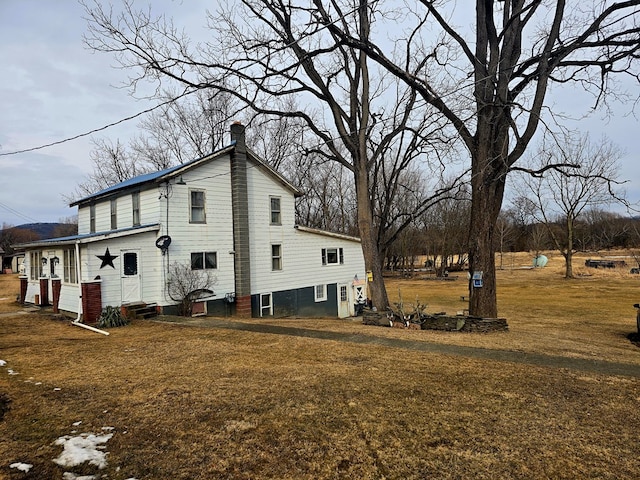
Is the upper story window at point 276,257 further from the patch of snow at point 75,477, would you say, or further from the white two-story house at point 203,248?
the patch of snow at point 75,477

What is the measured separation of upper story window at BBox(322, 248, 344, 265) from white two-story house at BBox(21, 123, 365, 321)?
5 cm

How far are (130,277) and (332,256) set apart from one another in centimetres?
1055

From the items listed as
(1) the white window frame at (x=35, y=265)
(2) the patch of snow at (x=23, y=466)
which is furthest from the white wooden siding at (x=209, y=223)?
(2) the patch of snow at (x=23, y=466)

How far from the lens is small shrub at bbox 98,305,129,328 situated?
464 inches

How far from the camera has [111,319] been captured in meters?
11.9

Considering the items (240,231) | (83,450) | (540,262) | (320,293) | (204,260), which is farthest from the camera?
(540,262)

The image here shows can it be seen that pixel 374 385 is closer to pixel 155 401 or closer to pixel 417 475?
pixel 417 475

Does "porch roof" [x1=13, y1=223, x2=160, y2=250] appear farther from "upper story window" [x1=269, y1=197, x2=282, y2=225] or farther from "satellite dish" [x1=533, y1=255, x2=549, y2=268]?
"satellite dish" [x1=533, y1=255, x2=549, y2=268]

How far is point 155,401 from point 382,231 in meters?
19.6

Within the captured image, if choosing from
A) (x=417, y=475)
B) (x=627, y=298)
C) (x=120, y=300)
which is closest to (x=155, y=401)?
(x=417, y=475)

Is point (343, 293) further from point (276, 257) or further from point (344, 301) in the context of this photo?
point (276, 257)

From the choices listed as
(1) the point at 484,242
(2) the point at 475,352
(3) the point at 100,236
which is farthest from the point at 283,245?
(2) the point at 475,352

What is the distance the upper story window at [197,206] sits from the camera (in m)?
15.6

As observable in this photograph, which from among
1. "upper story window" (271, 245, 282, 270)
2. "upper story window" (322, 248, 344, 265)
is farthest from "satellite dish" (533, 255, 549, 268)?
"upper story window" (271, 245, 282, 270)
